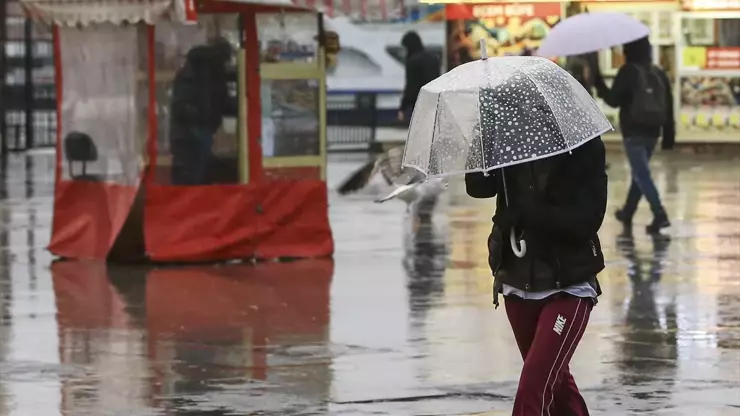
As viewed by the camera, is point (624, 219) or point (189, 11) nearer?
point (189, 11)

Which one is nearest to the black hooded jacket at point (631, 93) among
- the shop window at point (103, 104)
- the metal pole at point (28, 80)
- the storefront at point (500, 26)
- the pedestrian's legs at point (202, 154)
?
the pedestrian's legs at point (202, 154)

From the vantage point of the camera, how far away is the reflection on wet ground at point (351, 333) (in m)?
8.41

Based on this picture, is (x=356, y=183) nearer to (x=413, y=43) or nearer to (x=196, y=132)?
(x=413, y=43)

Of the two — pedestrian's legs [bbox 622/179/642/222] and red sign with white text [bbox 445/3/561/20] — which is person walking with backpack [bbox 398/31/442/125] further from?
red sign with white text [bbox 445/3/561/20]

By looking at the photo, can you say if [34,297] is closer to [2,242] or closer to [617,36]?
[2,242]

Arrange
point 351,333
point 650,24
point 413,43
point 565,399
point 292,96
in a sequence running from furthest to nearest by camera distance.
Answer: point 650,24
point 413,43
point 292,96
point 351,333
point 565,399

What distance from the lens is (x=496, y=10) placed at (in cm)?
2681

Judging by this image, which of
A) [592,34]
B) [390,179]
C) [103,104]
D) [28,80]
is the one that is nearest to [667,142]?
[592,34]

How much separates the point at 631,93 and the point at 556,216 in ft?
33.9

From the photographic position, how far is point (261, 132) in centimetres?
1366

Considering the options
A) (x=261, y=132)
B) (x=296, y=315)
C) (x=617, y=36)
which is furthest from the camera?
(x=617, y=36)

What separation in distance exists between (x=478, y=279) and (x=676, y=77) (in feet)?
48.3

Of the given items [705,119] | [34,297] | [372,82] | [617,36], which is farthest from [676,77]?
[34,297]

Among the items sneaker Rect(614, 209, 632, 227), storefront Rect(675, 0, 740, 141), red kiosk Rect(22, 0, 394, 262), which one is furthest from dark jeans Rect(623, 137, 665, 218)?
storefront Rect(675, 0, 740, 141)
